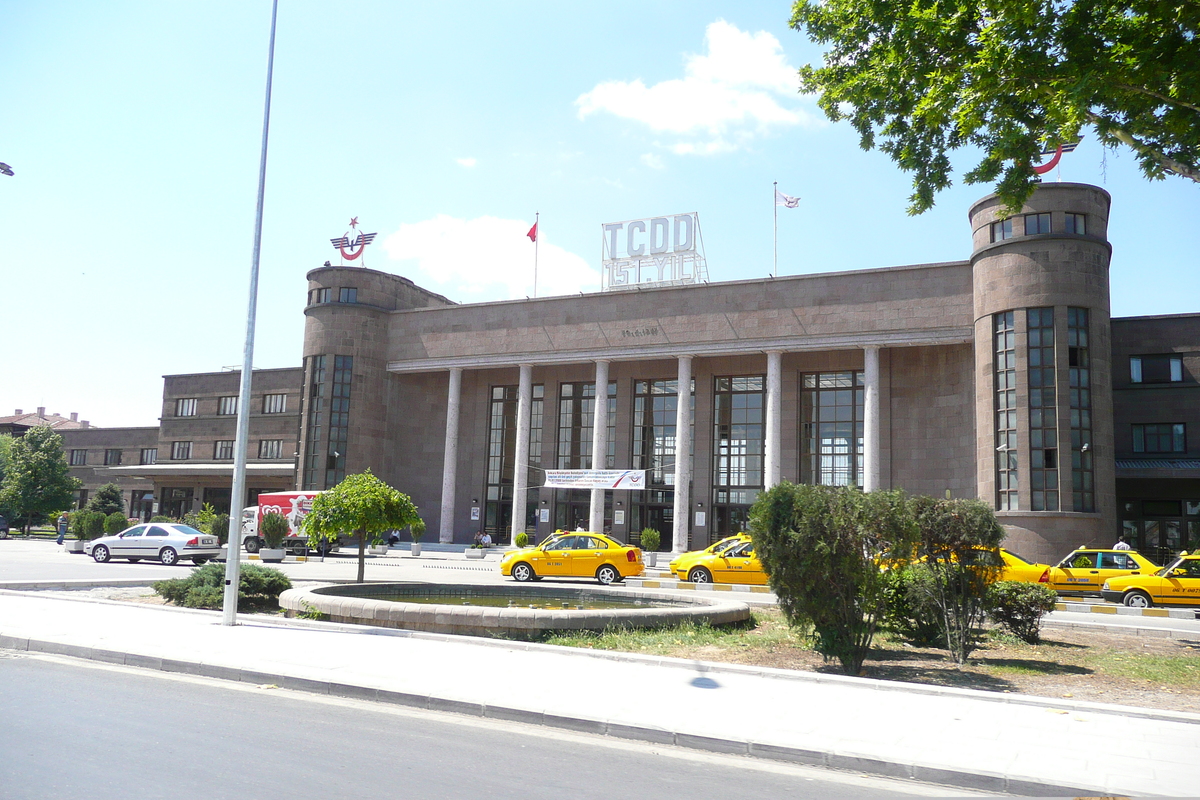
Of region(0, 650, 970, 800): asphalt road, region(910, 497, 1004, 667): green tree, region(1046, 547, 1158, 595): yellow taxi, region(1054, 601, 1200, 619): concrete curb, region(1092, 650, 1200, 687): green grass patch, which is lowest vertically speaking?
region(1054, 601, 1200, 619): concrete curb

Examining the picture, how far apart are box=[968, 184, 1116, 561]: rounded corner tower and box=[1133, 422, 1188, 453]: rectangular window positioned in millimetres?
4559

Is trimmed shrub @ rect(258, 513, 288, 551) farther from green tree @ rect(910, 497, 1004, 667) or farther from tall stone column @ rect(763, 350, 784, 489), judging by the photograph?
green tree @ rect(910, 497, 1004, 667)

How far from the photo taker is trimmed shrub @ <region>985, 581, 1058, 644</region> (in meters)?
13.8

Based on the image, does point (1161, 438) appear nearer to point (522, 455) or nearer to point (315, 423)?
point (522, 455)

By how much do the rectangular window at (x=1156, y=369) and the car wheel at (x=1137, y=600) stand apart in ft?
69.0

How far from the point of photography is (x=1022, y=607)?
13844 millimetres

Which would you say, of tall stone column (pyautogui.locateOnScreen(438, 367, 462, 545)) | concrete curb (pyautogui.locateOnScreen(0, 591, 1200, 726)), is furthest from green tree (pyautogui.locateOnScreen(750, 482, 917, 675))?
tall stone column (pyautogui.locateOnScreen(438, 367, 462, 545))

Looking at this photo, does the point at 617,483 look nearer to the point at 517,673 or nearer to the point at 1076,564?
the point at 1076,564

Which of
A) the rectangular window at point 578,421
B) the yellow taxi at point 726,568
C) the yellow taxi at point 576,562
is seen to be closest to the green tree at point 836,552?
the yellow taxi at point 726,568

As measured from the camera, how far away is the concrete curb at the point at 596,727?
652cm

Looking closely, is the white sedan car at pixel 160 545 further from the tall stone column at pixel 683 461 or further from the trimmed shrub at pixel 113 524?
the tall stone column at pixel 683 461

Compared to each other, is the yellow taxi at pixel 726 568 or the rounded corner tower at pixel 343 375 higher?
the rounded corner tower at pixel 343 375

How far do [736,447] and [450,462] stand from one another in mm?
17434

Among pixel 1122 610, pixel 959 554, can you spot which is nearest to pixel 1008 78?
pixel 959 554
